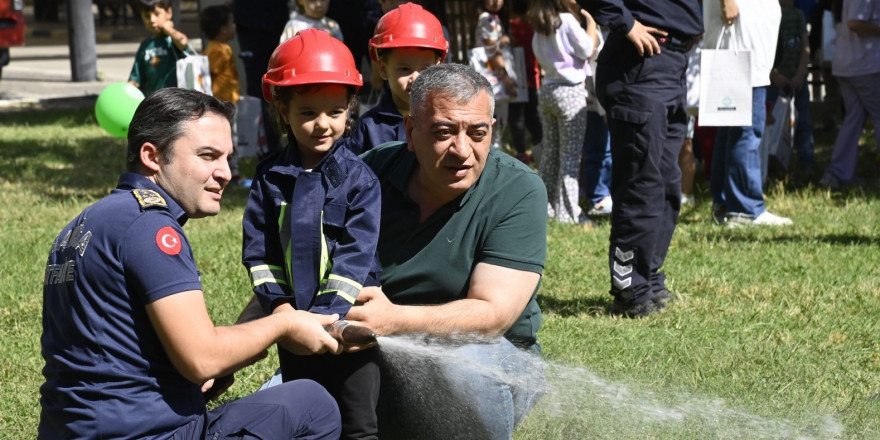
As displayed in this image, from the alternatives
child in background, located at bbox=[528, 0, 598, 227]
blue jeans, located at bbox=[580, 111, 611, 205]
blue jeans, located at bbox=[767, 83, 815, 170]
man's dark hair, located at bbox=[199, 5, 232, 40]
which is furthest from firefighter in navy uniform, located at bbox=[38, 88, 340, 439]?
blue jeans, located at bbox=[767, 83, 815, 170]

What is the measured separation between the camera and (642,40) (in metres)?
5.77

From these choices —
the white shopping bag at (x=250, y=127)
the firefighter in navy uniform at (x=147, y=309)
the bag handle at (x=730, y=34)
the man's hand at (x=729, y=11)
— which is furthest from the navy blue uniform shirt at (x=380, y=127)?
the white shopping bag at (x=250, y=127)

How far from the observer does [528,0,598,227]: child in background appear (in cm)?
853

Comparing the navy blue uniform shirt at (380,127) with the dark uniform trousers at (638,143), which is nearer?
the navy blue uniform shirt at (380,127)

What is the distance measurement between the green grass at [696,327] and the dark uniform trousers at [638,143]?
1.02ft

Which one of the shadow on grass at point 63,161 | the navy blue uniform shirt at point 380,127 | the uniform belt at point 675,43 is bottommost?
the shadow on grass at point 63,161

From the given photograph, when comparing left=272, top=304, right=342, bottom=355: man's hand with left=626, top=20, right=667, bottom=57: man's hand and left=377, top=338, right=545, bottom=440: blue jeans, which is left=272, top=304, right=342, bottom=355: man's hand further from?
left=626, top=20, right=667, bottom=57: man's hand

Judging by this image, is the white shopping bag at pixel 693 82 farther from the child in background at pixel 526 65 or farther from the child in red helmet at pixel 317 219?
the child in red helmet at pixel 317 219

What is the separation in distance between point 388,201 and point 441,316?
0.54 meters

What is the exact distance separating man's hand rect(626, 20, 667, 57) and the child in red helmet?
235 centimetres

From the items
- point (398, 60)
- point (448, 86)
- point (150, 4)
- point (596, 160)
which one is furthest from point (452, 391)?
point (150, 4)

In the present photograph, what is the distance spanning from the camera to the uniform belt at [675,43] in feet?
19.5

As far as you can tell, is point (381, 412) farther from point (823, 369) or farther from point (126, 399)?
point (823, 369)

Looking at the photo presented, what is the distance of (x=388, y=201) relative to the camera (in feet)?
13.0
